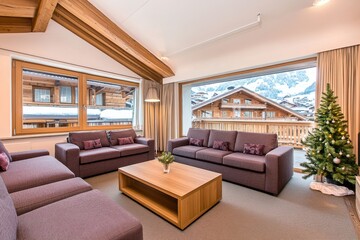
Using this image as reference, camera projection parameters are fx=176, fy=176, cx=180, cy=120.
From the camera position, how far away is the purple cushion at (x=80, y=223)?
110 centimetres

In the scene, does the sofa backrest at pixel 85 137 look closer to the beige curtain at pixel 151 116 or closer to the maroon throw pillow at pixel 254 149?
the beige curtain at pixel 151 116

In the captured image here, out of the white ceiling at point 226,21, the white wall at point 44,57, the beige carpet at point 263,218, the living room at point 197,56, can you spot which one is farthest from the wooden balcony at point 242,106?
the white wall at point 44,57

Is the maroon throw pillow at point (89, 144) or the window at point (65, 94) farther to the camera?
the window at point (65, 94)

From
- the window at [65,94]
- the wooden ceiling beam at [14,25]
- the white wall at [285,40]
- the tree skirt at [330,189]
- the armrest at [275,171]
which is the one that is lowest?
the tree skirt at [330,189]

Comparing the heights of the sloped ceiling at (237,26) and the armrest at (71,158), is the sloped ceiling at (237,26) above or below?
above

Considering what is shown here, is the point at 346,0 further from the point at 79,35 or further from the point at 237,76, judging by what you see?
the point at 79,35

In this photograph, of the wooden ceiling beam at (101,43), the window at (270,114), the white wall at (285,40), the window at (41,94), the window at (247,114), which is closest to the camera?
the white wall at (285,40)

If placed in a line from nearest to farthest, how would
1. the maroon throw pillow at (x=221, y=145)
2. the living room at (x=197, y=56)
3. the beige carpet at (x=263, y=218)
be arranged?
the beige carpet at (x=263, y=218)
the living room at (x=197, y=56)
the maroon throw pillow at (x=221, y=145)

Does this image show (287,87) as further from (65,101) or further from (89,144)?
(65,101)

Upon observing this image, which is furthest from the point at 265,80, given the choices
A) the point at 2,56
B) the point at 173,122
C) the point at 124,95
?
the point at 2,56

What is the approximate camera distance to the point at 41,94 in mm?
3805

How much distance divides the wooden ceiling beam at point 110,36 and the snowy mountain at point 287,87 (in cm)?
180

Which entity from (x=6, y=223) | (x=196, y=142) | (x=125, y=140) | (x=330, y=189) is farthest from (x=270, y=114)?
(x=6, y=223)

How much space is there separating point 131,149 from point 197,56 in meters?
2.69
